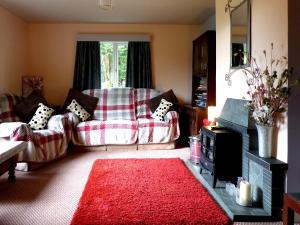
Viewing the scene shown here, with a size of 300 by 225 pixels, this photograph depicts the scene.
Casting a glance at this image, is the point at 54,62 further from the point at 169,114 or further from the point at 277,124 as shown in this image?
the point at 277,124

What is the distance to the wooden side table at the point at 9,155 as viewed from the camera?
2711 mm

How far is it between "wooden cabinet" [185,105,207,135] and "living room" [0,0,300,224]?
0.42 meters

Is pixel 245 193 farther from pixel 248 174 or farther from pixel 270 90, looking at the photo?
pixel 270 90

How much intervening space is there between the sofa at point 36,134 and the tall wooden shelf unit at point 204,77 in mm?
1998

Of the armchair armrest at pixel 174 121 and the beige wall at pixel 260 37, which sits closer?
the beige wall at pixel 260 37

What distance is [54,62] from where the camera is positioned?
557cm

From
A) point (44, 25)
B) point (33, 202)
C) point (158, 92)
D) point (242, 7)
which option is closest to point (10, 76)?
point (44, 25)

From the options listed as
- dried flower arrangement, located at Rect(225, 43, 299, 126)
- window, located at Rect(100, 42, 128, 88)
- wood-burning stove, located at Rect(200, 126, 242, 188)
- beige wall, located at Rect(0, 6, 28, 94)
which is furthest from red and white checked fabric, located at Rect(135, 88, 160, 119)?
dried flower arrangement, located at Rect(225, 43, 299, 126)

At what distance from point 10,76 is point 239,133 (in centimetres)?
388

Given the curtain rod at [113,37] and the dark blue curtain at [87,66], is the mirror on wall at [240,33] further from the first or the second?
the dark blue curtain at [87,66]

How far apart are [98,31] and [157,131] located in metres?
2.35

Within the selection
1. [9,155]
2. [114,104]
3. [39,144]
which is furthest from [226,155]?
[114,104]

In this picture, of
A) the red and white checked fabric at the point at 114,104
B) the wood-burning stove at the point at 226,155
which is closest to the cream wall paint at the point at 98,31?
the red and white checked fabric at the point at 114,104

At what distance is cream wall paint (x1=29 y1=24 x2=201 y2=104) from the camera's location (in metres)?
5.53
